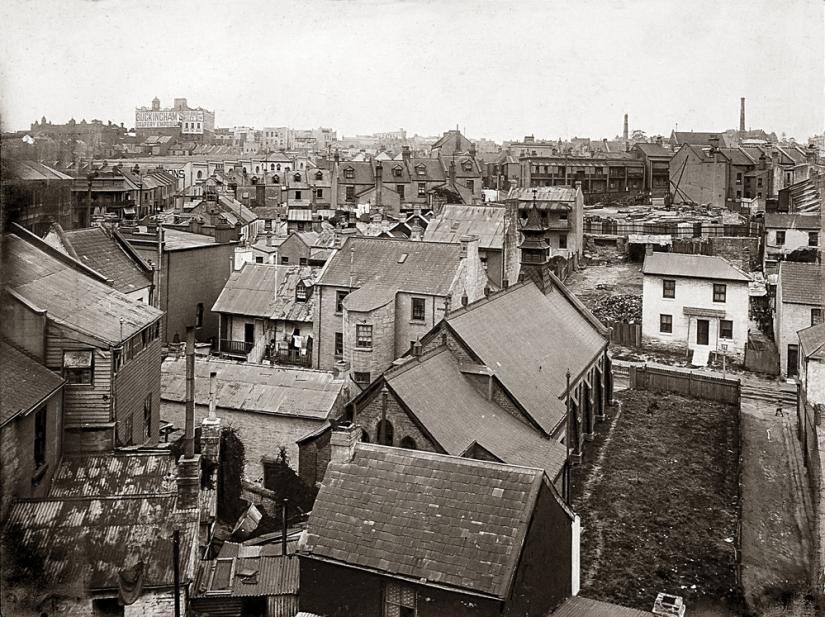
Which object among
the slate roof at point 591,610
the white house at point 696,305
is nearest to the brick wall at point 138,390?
the slate roof at point 591,610

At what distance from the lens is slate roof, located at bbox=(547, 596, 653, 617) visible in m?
16.5

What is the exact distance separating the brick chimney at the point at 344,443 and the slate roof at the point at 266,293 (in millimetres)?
28192

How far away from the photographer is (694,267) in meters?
49.1

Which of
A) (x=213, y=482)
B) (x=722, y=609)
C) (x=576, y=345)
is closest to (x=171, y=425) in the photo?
(x=213, y=482)

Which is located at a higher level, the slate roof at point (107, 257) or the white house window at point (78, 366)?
the slate roof at point (107, 257)

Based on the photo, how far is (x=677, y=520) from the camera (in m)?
26.7

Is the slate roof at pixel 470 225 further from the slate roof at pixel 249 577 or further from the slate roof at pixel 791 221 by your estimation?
the slate roof at pixel 249 577

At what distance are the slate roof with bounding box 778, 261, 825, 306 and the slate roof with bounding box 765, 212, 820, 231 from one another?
19.7 meters

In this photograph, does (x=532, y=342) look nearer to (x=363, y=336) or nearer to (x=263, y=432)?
(x=363, y=336)

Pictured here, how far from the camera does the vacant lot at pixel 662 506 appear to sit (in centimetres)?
2244

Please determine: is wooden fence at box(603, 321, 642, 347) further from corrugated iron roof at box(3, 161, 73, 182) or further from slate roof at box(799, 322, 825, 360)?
corrugated iron roof at box(3, 161, 73, 182)

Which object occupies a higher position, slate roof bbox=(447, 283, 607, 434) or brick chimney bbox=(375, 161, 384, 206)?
brick chimney bbox=(375, 161, 384, 206)

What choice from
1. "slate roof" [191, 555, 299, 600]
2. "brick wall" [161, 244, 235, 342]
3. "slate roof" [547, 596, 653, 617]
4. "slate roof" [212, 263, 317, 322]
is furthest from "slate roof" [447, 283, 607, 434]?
"brick wall" [161, 244, 235, 342]

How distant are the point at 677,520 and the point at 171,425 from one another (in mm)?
19768
